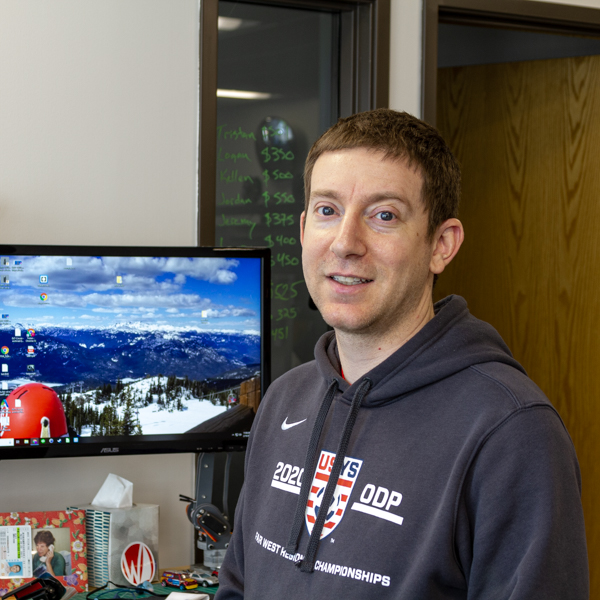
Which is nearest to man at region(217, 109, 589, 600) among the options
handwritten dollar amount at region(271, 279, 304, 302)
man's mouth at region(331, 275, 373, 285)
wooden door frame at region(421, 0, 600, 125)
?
man's mouth at region(331, 275, 373, 285)

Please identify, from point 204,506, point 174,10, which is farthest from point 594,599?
point 174,10

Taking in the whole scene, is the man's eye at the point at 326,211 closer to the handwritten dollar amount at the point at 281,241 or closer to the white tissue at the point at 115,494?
the white tissue at the point at 115,494

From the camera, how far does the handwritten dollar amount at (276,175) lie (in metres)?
2.36

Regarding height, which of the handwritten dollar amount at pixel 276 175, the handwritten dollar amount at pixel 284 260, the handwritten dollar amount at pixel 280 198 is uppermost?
the handwritten dollar amount at pixel 276 175

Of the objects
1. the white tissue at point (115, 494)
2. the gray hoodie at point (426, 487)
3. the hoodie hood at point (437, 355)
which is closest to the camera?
the gray hoodie at point (426, 487)

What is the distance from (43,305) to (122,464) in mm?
553

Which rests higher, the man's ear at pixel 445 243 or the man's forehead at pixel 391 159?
the man's forehead at pixel 391 159

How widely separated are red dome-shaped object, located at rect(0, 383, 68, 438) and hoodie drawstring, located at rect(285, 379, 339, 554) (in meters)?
0.85

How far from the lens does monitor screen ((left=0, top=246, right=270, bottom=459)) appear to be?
1728 millimetres

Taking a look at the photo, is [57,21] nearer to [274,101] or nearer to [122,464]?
[274,101]

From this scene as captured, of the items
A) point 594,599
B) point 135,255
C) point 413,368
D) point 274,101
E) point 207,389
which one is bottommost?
point 594,599

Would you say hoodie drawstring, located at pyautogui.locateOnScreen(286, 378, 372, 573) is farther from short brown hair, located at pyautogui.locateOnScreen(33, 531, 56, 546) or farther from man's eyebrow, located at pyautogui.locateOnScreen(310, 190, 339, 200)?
short brown hair, located at pyautogui.locateOnScreen(33, 531, 56, 546)

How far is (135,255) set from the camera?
1.79m

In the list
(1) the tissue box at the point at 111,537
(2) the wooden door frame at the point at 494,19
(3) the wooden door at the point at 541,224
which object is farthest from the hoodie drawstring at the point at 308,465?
(3) the wooden door at the point at 541,224
